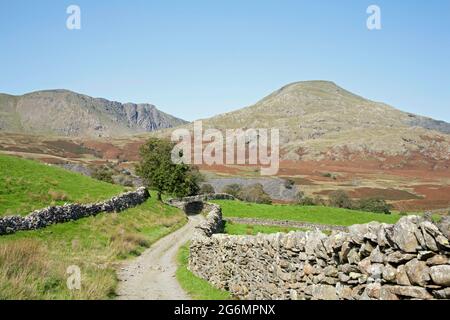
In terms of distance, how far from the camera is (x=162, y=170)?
201 ft

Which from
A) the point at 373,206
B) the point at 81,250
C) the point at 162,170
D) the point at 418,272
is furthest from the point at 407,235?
the point at 373,206

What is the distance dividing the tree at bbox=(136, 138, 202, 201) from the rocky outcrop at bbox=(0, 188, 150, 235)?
52.7 feet

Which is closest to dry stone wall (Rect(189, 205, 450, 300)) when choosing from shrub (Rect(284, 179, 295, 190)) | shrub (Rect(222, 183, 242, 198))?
shrub (Rect(222, 183, 242, 198))

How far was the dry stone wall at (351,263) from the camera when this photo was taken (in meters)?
6.90

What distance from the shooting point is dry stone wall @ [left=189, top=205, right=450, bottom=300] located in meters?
6.90

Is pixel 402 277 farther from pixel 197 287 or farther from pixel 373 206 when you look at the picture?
pixel 373 206

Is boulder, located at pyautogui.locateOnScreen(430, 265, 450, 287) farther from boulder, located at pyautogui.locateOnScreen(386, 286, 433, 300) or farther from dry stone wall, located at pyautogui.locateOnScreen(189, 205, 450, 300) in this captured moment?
boulder, located at pyautogui.locateOnScreen(386, 286, 433, 300)

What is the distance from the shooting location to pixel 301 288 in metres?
11.4

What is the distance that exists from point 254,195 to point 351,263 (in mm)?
77818

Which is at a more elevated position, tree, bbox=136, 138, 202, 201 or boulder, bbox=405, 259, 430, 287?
boulder, bbox=405, 259, 430, 287

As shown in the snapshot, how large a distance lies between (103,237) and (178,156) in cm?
3285

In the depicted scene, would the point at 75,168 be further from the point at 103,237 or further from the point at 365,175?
the point at 365,175

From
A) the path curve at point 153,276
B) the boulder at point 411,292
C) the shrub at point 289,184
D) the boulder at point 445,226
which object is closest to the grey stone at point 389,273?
the boulder at point 411,292
